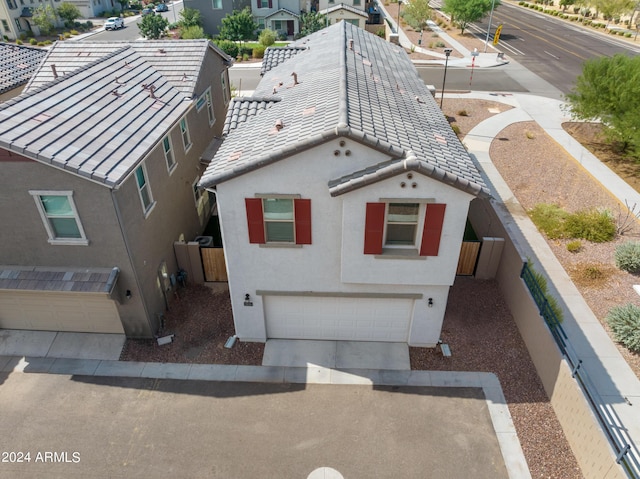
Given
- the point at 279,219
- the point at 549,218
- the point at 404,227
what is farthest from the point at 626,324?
the point at 279,219

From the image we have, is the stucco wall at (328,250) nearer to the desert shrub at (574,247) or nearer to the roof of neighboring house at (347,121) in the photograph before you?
the roof of neighboring house at (347,121)

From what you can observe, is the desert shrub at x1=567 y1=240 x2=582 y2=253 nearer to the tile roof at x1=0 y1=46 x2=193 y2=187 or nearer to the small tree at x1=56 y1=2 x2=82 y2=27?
the tile roof at x1=0 y1=46 x2=193 y2=187

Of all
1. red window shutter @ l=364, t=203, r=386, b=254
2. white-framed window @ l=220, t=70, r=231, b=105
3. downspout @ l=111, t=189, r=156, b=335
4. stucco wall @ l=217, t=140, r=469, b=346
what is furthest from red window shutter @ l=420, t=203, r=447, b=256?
white-framed window @ l=220, t=70, r=231, b=105

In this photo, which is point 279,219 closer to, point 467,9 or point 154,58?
point 154,58

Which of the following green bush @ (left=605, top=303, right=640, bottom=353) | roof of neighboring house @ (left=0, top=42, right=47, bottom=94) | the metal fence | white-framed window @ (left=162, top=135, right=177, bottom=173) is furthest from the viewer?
roof of neighboring house @ (left=0, top=42, right=47, bottom=94)

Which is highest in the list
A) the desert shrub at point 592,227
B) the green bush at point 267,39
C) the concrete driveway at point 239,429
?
the green bush at point 267,39

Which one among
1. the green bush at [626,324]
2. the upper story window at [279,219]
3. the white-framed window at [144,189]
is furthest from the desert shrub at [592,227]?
the white-framed window at [144,189]

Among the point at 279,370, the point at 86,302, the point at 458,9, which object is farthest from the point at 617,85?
the point at 458,9
